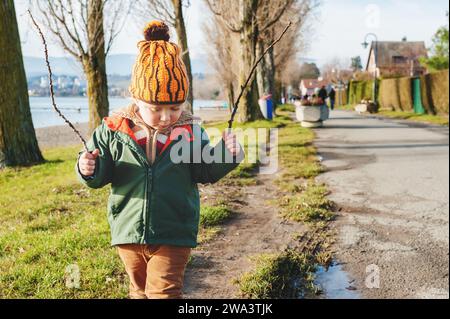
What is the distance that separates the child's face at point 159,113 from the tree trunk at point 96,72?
8.53 m

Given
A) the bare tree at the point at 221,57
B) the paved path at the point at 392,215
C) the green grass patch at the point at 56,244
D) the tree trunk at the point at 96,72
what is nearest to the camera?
the green grass patch at the point at 56,244

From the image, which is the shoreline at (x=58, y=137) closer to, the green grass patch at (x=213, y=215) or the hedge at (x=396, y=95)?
the green grass patch at (x=213, y=215)

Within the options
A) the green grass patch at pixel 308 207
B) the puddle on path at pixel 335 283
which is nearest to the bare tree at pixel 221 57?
the green grass patch at pixel 308 207

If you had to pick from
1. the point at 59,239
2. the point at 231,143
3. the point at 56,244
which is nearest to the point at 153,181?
the point at 231,143

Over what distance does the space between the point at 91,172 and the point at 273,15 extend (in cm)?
573

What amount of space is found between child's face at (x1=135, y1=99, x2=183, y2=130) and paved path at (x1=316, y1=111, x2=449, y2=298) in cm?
300

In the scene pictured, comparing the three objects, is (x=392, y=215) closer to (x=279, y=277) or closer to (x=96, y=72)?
(x=279, y=277)

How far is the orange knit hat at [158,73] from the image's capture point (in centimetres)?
224

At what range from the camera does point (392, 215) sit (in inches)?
276

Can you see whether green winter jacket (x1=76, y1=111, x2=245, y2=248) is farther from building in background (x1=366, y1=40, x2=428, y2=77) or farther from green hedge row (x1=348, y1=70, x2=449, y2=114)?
building in background (x1=366, y1=40, x2=428, y2=77)

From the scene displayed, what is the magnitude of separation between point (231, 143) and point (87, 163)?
723 millimetres

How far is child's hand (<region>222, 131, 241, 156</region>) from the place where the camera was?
2312mm

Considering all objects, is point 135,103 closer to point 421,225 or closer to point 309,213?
point 309,213

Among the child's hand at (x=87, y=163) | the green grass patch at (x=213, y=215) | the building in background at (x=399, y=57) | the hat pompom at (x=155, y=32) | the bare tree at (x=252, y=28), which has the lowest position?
the green grass patch at (x=213, y=215)
